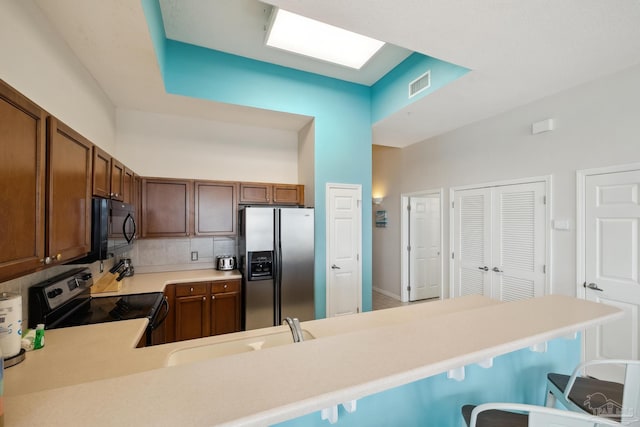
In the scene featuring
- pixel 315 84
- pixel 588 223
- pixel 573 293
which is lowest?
pixel 573 293

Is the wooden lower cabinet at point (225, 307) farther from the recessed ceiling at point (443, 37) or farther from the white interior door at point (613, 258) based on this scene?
the white interior door at point (613, 258)

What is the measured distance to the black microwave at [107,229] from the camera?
168 cm

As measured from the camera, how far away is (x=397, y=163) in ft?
16.7

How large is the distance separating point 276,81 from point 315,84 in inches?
21.3

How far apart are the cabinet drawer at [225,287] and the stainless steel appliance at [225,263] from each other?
1.34 ft

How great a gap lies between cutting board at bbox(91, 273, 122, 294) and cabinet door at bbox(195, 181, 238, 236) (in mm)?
975

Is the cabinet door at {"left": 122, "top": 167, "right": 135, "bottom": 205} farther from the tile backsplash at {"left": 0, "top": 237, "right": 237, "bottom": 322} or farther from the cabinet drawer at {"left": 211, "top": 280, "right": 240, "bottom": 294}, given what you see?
the cabinet drawer at {"left": 211, "top": 280, "right": 240, "bottom": 294}

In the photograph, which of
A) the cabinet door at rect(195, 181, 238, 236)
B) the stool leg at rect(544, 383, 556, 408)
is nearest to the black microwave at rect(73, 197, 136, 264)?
the cabinet door at rect(195, 181, 238, 236)

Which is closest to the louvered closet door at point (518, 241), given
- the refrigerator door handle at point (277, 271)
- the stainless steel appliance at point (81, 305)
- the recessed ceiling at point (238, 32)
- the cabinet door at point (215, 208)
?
the recessed ceiling at point (238, 32)

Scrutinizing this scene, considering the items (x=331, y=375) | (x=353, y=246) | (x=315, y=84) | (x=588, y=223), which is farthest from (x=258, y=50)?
(x=588, y=223)

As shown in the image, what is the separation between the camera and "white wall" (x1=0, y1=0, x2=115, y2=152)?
1425mm

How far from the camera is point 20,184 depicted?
1021 mm

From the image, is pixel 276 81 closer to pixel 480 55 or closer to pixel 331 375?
pixel 480 55

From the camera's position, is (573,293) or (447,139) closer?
(573,293)
